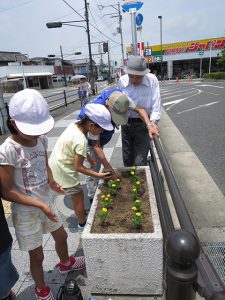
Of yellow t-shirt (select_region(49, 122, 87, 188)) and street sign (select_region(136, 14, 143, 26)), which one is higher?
street sign (select_region(136, 14, 143, 26))

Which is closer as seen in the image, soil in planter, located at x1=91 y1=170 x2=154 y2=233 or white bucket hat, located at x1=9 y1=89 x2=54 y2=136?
white bucket hat, located at x1=9 y1=89 x2=54 y2=136

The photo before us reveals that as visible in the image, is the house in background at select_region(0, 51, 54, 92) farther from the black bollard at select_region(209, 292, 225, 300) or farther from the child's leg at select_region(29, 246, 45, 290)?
the black bollard at select_region(209, 292, 225, 300)

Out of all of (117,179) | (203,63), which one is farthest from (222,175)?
(203,63)

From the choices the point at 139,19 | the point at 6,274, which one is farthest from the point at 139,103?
the point at 139,19

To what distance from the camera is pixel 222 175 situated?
4.02 metres

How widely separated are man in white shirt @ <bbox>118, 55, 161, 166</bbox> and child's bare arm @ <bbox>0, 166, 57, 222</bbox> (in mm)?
1472

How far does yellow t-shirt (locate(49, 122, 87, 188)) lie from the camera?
2.35 metres

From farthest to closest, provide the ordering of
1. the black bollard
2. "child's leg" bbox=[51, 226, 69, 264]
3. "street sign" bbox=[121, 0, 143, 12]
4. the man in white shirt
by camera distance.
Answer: "street sign" bbox=[121, 0, 143, 12], the man in white shirt, "child's leg" bbox=[51, 226, 69, 264], the black bollard

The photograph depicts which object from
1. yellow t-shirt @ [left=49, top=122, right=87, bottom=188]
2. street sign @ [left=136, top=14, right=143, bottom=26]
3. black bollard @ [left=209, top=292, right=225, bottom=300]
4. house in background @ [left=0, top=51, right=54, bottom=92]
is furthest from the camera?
house in background @ [left=0, top=51, right=54, bottom=92]

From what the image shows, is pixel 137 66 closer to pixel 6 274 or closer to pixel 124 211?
pixel 124 211

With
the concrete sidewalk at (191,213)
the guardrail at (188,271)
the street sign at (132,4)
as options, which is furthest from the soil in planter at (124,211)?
the street sign at (132,4)

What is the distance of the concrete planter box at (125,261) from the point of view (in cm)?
177

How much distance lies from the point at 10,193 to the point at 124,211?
0.92 m

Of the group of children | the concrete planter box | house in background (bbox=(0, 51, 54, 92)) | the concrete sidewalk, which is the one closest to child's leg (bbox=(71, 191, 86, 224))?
the concrete sidewalk
